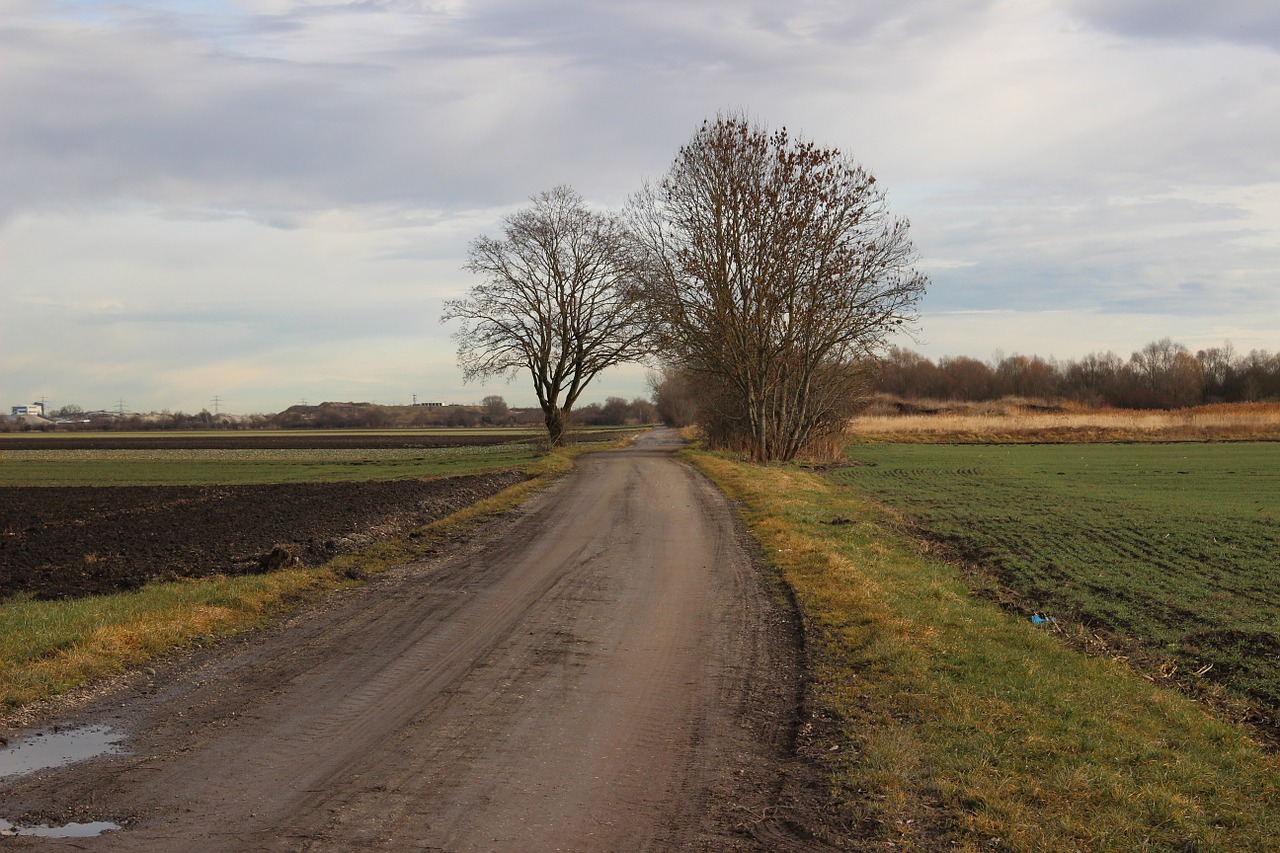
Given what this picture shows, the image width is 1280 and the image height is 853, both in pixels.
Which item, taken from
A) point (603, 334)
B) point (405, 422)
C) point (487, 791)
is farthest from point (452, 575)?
point (405, 422)

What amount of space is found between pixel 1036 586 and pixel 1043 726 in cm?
769

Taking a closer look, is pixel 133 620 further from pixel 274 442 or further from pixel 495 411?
pixel 495 411

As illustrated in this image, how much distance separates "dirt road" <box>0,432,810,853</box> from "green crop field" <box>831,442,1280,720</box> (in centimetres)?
476

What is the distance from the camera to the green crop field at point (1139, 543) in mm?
10562

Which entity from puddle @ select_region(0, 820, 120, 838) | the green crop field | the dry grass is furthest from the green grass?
the dry grass

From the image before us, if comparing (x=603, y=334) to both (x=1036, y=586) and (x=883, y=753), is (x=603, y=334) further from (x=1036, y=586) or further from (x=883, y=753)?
(x=883, y=753)

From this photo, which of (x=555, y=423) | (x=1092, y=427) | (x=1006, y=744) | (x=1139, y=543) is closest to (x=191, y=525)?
(x=1006, y=744)

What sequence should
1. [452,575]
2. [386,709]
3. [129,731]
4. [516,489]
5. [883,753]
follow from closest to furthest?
[883,753] < [129,731] < [386,709] < [452,575] < [516,489]

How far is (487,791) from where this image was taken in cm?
538

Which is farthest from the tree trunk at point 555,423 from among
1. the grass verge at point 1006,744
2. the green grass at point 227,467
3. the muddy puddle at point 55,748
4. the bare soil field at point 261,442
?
the muddy puddle at point 55,748

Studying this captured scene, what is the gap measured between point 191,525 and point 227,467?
96.4 ft

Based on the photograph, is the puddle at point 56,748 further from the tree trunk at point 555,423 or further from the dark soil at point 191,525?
the tree trunk at point 555,423

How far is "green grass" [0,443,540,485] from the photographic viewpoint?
39.5 m

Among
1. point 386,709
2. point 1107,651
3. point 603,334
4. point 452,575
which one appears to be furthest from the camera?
point 603,334
